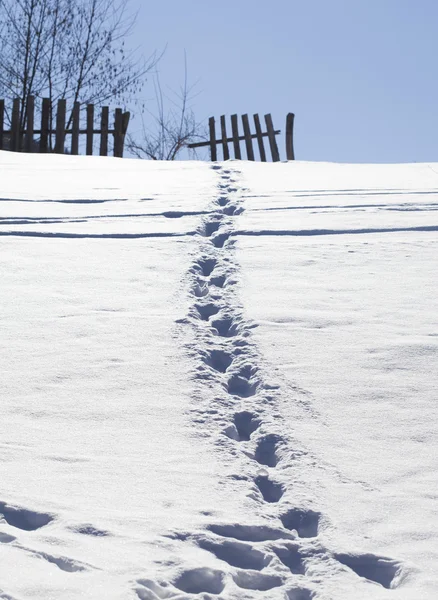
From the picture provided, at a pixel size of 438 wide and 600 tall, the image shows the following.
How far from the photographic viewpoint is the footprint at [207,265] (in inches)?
183

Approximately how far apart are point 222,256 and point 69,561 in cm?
315

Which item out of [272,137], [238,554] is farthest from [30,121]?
[238,554]

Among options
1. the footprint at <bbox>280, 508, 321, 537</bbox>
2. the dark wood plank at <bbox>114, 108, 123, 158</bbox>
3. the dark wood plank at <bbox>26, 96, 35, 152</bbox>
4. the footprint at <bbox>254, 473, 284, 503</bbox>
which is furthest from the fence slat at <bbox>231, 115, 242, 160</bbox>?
the footprint at <bbox>280, 508, 321, 537</bbox>

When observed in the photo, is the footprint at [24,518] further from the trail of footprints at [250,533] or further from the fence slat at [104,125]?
the fence slat at [104,125]

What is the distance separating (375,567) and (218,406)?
1038 mm

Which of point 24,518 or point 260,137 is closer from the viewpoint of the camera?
point 24,518

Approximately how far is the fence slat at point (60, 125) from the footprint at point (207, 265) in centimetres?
666

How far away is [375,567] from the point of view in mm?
2025

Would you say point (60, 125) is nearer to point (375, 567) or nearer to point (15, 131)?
point (15, 131)

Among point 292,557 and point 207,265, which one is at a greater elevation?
point 207,265

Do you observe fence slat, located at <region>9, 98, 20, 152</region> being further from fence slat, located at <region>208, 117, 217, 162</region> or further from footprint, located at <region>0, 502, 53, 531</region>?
footprint, located at <region>0, 502, 53, 531</region>

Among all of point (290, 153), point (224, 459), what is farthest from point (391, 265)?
point (290, 153)

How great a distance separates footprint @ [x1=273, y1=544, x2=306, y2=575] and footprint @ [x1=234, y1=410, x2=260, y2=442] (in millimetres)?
664

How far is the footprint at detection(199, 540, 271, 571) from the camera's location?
2.04 meters
